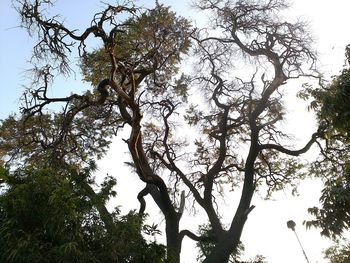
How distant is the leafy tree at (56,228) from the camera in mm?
5605

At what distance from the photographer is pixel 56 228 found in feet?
19.2

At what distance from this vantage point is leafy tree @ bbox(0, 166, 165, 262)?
5.61 m

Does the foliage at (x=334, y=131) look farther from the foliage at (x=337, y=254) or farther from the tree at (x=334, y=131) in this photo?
the foliage at (x=337, y=254)

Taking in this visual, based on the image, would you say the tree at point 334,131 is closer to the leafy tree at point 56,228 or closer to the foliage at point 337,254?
the leafy tree at point 56,228

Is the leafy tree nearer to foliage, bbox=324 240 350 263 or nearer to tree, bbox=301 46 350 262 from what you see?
tree, bbox=301 46 350 262

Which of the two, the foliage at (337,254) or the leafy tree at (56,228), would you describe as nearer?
the leafy tree at (56,228)

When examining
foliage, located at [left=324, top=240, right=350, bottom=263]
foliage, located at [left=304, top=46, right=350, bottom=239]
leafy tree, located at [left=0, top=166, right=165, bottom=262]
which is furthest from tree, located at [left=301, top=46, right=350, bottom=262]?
foliage, located at [left=324, top=240, right=350, bottom=263]

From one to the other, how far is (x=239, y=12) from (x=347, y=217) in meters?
8.58

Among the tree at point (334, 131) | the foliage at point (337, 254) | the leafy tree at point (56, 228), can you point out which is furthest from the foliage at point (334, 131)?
the foliage at point (337, 254)

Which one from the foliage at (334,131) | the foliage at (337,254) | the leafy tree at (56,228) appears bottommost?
the leafy tree at (56,228)

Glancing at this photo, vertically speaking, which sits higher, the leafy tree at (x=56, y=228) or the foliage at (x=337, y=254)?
the foliage at (x=337, y=254)

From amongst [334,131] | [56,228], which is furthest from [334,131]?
[56,228]

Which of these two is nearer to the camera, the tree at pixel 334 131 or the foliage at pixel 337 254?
the tree at pixel 334 131

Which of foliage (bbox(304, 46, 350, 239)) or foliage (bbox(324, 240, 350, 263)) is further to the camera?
foliage (bbox(324, 240, 350, 263))
